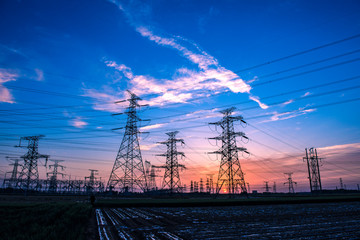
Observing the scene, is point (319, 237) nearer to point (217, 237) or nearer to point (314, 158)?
point (217, 237)

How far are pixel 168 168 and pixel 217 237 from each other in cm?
5816

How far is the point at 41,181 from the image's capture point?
427 ft

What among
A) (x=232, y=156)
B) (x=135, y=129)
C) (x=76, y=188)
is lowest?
(x=76, y=188)

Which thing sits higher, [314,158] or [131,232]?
[314,158]

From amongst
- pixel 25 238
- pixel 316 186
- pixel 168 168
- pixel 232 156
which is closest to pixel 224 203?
pixel 232 156

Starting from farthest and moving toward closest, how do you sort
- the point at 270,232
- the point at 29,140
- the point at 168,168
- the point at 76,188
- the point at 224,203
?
1. the point at 76,188
2. the point at 29,140
3. the point at 168,168
4. the point at 224,203
5. the point at 270,232

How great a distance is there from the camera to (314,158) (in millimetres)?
88562

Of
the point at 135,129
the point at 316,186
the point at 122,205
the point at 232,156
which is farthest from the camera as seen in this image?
the point at 316,186

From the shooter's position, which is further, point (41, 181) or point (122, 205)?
point (41, 181)

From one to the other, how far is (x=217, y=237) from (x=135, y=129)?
41677 millimetres

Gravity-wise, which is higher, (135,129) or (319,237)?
(135,129)

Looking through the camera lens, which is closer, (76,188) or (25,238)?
(25,238)

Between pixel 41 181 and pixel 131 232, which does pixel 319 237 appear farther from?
pixel 41 181

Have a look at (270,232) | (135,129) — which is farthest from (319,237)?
(135,129)
